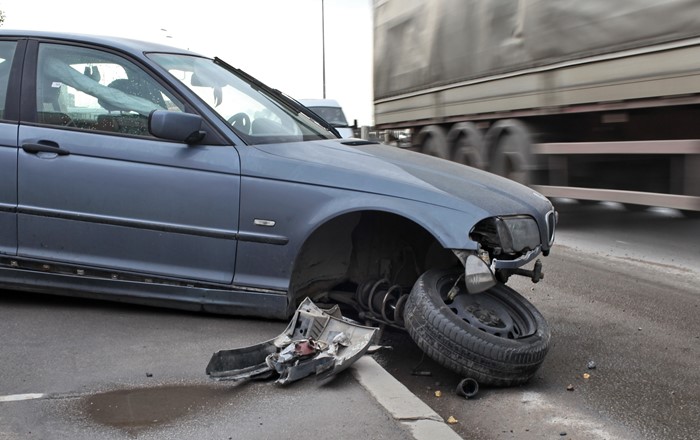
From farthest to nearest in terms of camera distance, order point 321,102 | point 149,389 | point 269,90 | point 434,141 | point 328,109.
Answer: point 321,102 → point 328,109 → point 434,141 → point 269,90 → point 149,389

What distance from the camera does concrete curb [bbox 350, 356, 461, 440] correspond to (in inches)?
126

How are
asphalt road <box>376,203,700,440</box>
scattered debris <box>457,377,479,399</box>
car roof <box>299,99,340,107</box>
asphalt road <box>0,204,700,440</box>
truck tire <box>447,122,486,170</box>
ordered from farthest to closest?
car roof <box>299,99,340,107</box> < truck tire <box>447,122,486,170</box> < scattered debris <box>457,377,479,399</box> < asphalt road <box>376,203,700,440</box> < asphalt road <box>0,204,700,440</box>

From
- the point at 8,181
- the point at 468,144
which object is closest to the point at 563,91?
the point at 468,144

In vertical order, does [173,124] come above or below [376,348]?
above

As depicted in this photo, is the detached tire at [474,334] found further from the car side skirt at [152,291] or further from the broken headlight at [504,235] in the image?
the car side skirt at [152,291]

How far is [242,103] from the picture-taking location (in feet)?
16.3

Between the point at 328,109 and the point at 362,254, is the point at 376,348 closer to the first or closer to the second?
the point at 362,254

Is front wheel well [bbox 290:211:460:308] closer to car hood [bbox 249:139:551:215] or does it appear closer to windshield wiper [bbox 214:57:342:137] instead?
car hood [bbox 249:139:551:215]

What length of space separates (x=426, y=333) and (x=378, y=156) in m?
1.28

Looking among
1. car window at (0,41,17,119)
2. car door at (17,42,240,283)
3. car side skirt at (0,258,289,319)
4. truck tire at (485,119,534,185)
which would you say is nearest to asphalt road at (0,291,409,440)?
car side skirt at (0,258,289,319)

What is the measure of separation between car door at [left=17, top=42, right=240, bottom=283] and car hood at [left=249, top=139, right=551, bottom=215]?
0.98 feet

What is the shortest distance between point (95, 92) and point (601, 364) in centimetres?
346

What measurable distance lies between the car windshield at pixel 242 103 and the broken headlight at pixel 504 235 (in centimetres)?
143

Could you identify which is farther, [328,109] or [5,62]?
[328,109]
